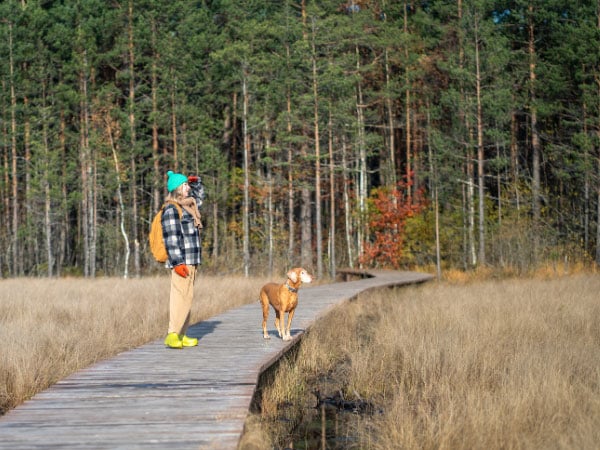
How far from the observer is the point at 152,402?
17.7 ft

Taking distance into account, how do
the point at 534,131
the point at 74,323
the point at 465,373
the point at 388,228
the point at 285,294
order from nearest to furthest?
the point at 465,373, the point at 285,294, the point at 74,323, the point at 534,131, the point at 388,228

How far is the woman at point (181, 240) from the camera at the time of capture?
782cm

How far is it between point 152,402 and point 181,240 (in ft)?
9.08

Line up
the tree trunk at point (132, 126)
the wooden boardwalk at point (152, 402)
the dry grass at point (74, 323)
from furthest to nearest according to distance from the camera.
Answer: the tree trunk at point (132, 126), the dry grass at point (74, 323), the wooden boardwalk at point (152, 402)

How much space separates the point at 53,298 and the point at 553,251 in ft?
Result: 52.2

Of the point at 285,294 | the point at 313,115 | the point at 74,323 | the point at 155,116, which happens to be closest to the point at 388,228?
the point at 313,115

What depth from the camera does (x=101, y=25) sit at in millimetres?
31438

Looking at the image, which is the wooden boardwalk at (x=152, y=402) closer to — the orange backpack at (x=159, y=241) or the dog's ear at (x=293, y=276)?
the dog's ear at (x=293, y=276)

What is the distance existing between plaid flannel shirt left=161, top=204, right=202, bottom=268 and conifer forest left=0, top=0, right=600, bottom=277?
17.8m

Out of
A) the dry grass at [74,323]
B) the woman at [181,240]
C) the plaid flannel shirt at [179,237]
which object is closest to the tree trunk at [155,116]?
the dry grass at [74,323]

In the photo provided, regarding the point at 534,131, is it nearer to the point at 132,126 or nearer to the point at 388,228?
the point at 388,228

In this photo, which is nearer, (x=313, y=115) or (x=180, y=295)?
(x=180, y=295)

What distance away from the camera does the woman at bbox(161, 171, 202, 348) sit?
7.82 metres

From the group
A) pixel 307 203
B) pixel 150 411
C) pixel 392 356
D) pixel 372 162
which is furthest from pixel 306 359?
pixel 372 162
